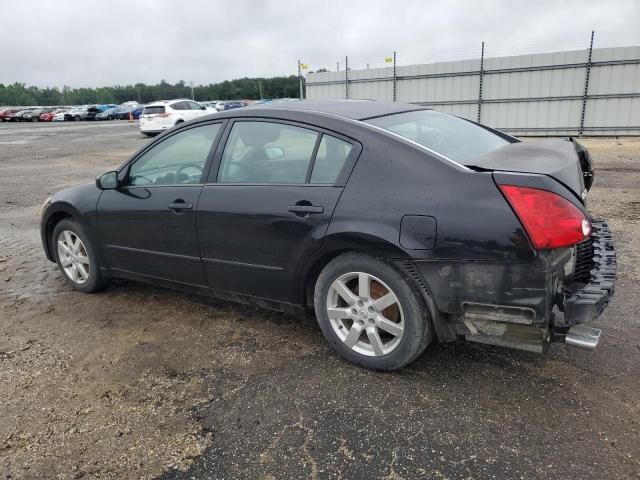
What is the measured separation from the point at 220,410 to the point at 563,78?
17.6m

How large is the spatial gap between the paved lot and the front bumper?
0.51 metres

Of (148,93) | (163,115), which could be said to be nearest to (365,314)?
(163,115)

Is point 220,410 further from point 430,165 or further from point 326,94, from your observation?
point 326,94

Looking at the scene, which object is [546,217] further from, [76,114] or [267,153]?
[76,114]

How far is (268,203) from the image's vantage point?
3.29 meters

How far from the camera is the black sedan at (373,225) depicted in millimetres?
2605

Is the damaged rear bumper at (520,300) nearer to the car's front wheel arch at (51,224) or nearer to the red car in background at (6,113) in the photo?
the car's front wheel arch at (51,224)

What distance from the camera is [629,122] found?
16453 millimetres

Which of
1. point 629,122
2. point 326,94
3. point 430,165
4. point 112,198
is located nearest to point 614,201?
point 430,165

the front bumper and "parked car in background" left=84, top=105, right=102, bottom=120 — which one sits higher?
the front bumper

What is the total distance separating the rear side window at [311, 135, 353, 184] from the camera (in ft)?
10.2

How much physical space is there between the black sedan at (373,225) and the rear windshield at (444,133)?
0.06 ft

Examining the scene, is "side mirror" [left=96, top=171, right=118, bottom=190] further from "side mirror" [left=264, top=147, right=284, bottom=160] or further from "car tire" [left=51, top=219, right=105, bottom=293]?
"side mirror" [left=264, top=147, right=284, bottom=160]

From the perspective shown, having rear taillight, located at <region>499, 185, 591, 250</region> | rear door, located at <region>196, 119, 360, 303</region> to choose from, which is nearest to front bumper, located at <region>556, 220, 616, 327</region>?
rear taillight, located at <region>499, 185, 591, 250</region>
